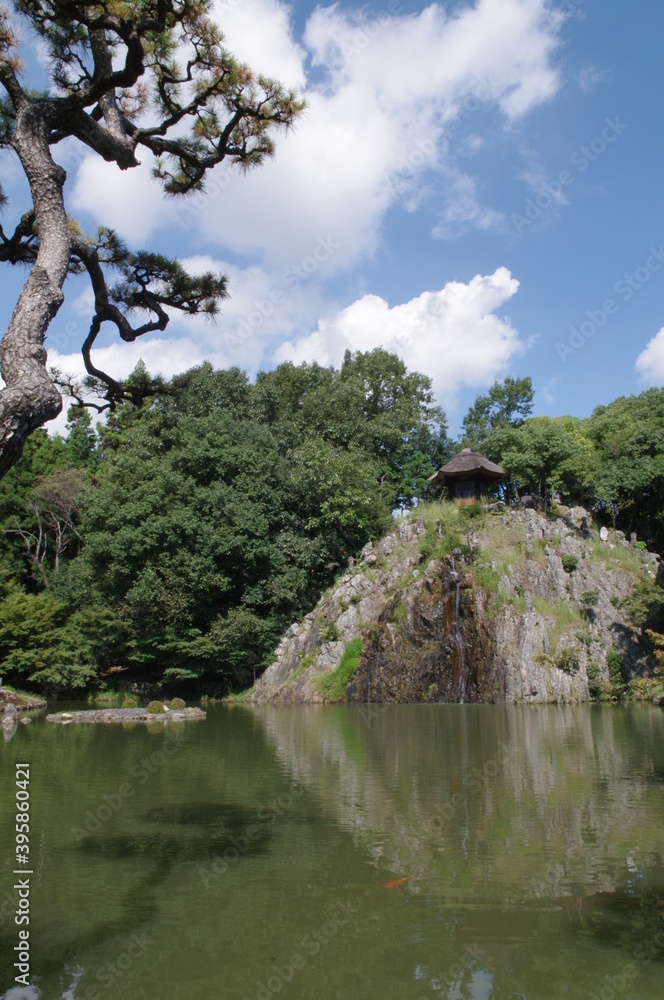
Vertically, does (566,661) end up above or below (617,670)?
above

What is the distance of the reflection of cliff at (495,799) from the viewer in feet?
18.7

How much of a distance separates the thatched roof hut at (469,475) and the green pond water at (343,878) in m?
20.8

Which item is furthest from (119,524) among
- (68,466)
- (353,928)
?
(353,928)

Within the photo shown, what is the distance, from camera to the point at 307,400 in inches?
1533

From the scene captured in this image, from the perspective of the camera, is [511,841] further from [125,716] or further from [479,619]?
[479,619]

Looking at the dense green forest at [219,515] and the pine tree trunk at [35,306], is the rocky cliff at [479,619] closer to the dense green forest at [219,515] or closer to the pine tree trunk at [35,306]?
the dense green forest at [219,515]

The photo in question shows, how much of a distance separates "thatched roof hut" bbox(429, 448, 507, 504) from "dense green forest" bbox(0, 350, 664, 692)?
1.17 meters

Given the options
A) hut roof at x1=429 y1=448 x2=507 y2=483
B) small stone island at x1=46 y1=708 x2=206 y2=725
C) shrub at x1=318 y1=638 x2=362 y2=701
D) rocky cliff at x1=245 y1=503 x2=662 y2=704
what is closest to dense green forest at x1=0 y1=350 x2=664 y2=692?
hut roof at x1=429 y1=448 x2=507 y2=483

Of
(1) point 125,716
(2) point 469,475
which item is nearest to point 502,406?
(2) point 469,475

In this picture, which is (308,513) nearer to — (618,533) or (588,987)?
(618,533)

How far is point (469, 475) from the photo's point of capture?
3152 cm

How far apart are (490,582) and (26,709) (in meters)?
16.5

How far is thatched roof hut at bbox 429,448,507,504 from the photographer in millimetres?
31188

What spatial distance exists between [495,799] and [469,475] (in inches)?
956
